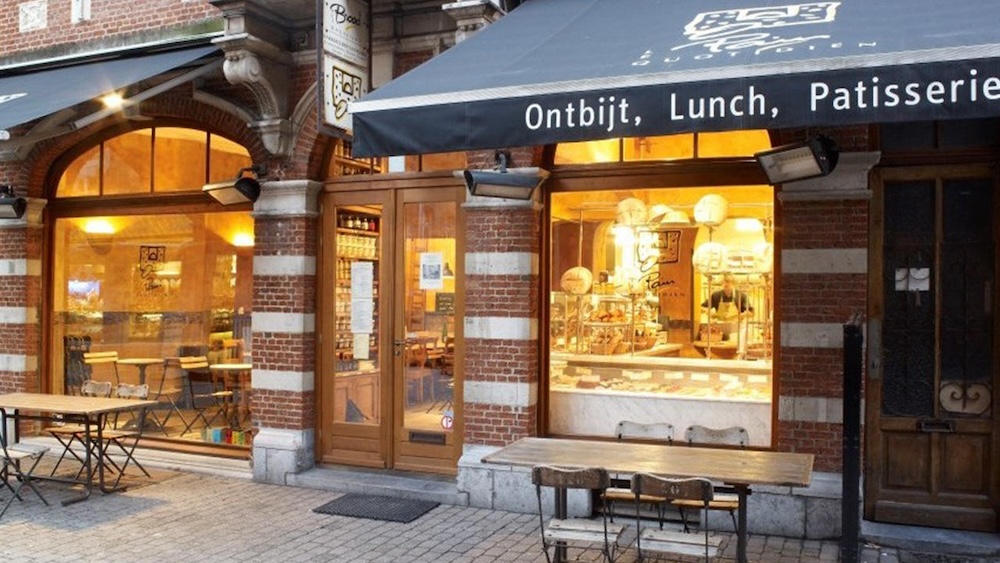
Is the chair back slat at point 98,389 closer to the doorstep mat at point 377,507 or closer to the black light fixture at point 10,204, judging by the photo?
the black light fixture at point 10,204

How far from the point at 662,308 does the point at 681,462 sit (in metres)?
2.58

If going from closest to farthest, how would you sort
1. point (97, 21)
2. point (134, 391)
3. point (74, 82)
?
1. point (74, 82)
2. point (134, 391)
3. point (97, 21)

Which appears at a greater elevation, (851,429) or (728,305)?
(728,305)

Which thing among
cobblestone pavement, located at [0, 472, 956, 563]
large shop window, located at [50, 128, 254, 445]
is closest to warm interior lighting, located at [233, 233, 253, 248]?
large shop window, located at [50, 128, 254, 445]

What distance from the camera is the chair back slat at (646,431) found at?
7133 mm

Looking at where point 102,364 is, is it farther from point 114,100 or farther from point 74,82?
point 114,100

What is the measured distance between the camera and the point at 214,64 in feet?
28.3

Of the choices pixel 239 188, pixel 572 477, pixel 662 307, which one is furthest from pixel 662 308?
pixel 239 188

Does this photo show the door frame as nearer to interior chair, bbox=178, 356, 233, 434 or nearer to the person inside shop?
interior chair, bbox=178, 356, 233, 434

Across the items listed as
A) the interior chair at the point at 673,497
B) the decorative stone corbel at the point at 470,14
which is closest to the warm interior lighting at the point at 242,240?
the decorative stone corbel at the point at 470,14

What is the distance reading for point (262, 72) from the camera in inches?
329

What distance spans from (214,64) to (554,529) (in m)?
5.74

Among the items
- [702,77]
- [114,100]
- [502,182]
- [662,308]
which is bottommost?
[662,308]

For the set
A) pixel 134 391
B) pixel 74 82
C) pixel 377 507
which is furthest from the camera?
pixel 134 391
